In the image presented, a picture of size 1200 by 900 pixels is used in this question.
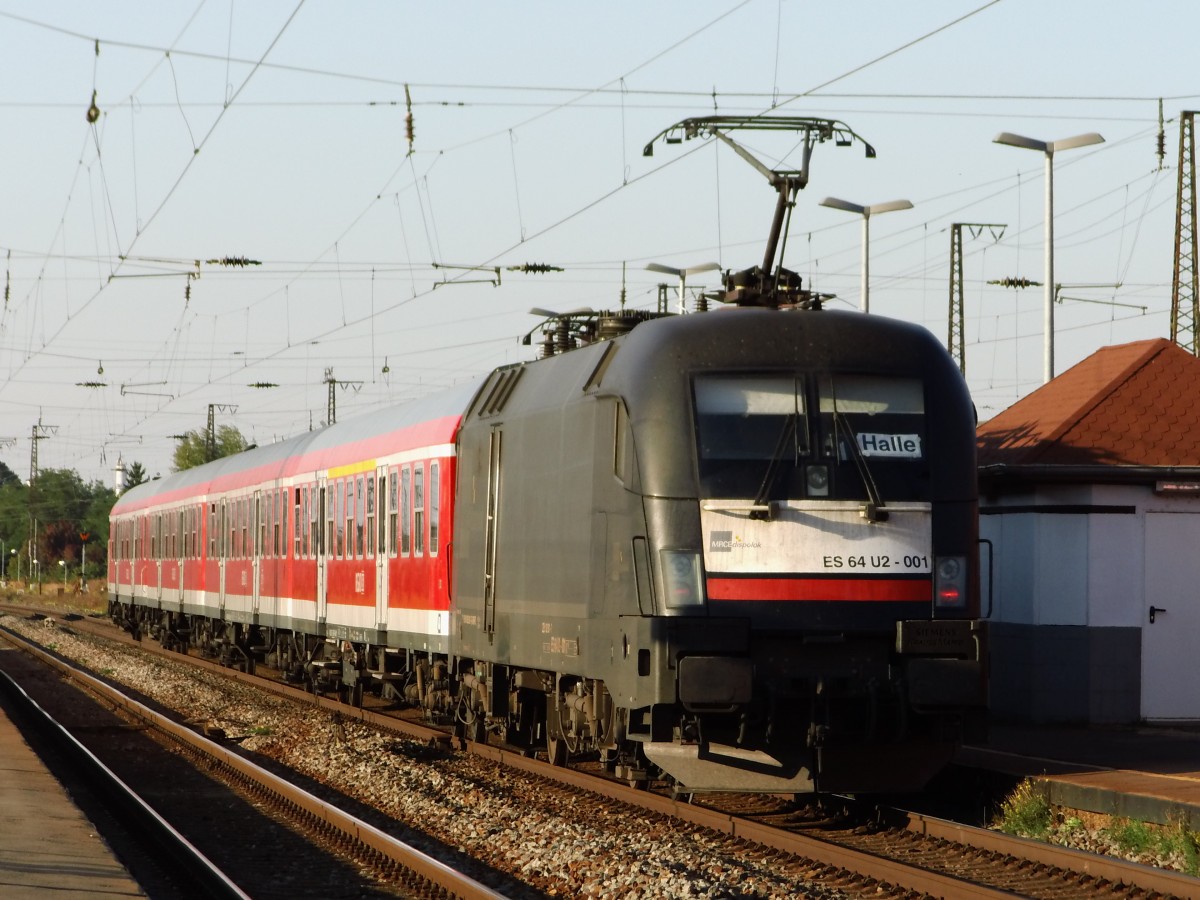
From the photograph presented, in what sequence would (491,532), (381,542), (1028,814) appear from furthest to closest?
(381,542), (491,532), (1028,814)

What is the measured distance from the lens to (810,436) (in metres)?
11.8

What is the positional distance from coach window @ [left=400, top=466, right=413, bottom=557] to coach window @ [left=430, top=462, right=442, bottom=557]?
40.1 inches

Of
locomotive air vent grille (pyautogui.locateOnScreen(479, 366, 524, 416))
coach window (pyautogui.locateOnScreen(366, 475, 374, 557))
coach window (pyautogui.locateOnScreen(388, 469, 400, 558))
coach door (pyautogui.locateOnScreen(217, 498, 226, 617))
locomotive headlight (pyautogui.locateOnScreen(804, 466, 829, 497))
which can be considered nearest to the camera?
locomotive headlight (pyautogui.locateOnScreen(804, 466, 829, 497))

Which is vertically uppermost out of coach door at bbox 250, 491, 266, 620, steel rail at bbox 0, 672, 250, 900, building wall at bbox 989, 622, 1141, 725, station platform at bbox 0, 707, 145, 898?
coach door at bbox 250, 491, 266, 620

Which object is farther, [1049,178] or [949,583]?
[1049,178]

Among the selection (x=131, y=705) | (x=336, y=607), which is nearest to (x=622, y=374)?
(x=336, y=607)

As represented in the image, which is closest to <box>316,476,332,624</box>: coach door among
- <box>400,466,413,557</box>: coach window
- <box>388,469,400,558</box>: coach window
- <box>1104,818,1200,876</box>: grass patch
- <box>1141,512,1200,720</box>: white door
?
<box>388,469,400,558</box>: coach window

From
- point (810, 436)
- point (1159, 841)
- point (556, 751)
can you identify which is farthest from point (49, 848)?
point (1159, 841)

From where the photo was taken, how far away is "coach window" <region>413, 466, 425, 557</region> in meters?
19.1

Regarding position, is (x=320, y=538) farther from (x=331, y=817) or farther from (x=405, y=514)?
(x=331, y=817)

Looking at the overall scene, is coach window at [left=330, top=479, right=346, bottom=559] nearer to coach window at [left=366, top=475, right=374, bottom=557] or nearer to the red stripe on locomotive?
coach window at [left=366, top=475, right=374, bottom=557]

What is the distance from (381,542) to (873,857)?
38.4 ft

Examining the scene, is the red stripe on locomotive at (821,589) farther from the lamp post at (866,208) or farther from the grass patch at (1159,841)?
the lamp post at (866,208)

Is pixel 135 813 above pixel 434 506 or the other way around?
the other way around
